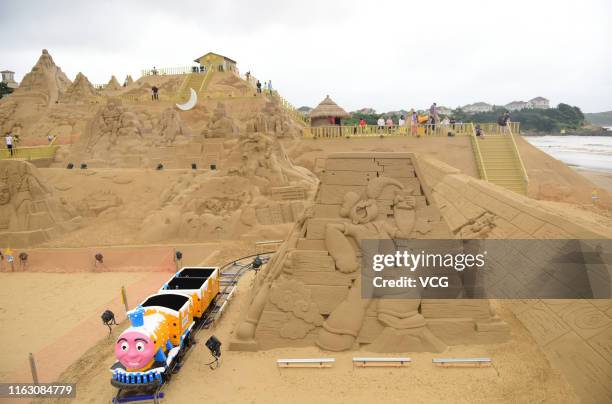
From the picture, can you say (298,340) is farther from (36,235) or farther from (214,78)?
(214,78)

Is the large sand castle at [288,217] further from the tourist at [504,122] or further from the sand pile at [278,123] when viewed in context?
the tourist at [504,122]

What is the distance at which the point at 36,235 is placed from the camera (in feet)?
53.3

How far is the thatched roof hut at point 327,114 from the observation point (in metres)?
24.7

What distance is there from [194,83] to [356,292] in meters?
35.0

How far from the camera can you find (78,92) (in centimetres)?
3778

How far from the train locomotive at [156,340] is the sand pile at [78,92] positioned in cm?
3735

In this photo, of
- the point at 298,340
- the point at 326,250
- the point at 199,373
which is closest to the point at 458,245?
the point at 326,250

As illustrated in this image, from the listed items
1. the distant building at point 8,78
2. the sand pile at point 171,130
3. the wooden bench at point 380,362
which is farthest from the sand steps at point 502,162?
the distant building at point 8,78

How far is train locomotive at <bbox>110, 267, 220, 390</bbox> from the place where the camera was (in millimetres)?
5629

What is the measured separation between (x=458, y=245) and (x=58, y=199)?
59.0 feet

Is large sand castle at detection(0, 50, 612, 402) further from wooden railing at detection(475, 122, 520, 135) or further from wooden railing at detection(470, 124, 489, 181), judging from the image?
wooden railing at detection(475, 122, 520, 135)

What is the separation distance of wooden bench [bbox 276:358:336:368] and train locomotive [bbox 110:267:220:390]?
1712 millimetres

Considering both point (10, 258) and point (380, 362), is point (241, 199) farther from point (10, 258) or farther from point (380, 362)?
point (380, 362)

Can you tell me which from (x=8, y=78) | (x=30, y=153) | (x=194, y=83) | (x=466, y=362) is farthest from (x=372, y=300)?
(x=8, y=78)
